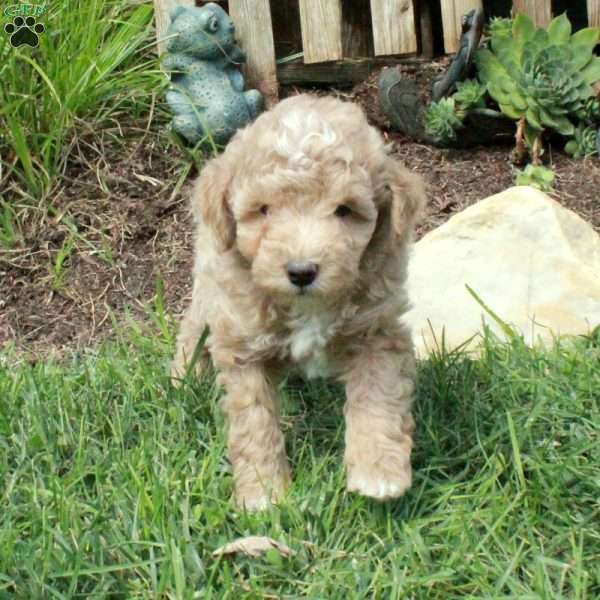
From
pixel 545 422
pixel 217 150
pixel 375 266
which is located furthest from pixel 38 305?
pixel 545 422

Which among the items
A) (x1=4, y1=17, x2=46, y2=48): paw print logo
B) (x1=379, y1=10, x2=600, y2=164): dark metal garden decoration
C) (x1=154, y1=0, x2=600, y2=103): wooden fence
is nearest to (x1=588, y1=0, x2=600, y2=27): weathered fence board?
(x1=154, y1=0, x2=600, y2=103): wooden fence

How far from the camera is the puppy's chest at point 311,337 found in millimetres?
3740

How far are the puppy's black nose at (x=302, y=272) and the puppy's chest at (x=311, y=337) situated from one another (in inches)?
15.1

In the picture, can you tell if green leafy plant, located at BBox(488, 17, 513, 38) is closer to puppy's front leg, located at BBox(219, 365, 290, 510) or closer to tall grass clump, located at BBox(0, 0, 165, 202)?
tall grass clump, located at BBox(0, 0, 165, 202)

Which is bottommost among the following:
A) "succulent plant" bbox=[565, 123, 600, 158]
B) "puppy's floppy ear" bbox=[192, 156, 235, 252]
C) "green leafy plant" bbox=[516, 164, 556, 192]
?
"green leafy plant" bbox=[516, 164, 556, 192]

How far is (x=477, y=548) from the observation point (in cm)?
328

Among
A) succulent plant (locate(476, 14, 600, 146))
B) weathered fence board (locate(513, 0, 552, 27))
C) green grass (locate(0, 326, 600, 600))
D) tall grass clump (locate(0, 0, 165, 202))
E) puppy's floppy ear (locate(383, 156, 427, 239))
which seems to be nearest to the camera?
green grass (locate(0, 326, 600, 600))

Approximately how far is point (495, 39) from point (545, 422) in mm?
3024

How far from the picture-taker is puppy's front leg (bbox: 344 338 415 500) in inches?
135

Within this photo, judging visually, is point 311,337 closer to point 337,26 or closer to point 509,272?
point 509,272

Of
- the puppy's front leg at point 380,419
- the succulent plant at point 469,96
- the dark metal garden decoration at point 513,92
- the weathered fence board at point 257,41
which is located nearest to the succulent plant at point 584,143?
the dark metal garden decoration at point 513,92

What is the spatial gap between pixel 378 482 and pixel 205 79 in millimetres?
3483

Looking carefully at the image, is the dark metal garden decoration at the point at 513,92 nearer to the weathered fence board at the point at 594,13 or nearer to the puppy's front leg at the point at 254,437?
the weathered fence board at the point at 594,13

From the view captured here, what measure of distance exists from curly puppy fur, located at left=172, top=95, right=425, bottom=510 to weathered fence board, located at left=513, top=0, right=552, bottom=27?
304 cm
